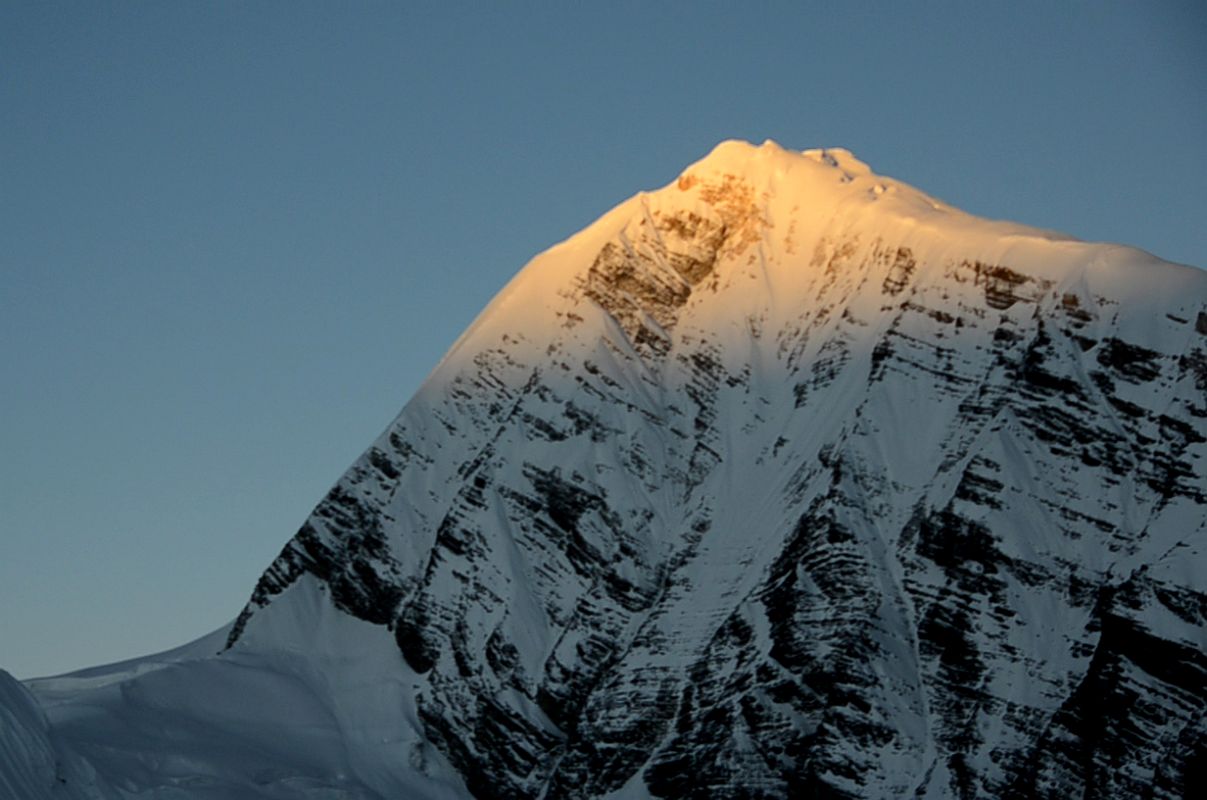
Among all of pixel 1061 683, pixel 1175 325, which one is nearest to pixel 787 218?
pixel 1175 325

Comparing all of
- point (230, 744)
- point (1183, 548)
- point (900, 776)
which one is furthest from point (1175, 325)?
point (230, 744)

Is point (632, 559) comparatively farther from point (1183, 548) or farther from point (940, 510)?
point (1183, 548)

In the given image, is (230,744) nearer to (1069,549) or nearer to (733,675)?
(733,675)

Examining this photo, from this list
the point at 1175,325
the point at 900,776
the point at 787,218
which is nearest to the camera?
the point at 900,776

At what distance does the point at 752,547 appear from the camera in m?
153

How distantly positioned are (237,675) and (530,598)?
18.3 m

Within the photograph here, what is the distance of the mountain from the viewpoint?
140 metres

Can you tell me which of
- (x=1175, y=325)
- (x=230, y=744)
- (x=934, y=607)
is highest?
(x=1175, y=325)

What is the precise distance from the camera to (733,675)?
145250 millimetres

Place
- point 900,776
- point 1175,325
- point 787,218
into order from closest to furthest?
1. point 900,776
2. point 1175,325
3. point 787,218

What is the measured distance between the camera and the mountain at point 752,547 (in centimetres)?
13962

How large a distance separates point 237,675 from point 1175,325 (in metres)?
58.2

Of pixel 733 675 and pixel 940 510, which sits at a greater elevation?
pixel 940 510

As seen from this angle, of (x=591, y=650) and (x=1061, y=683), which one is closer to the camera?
(x=1061, y=683)
